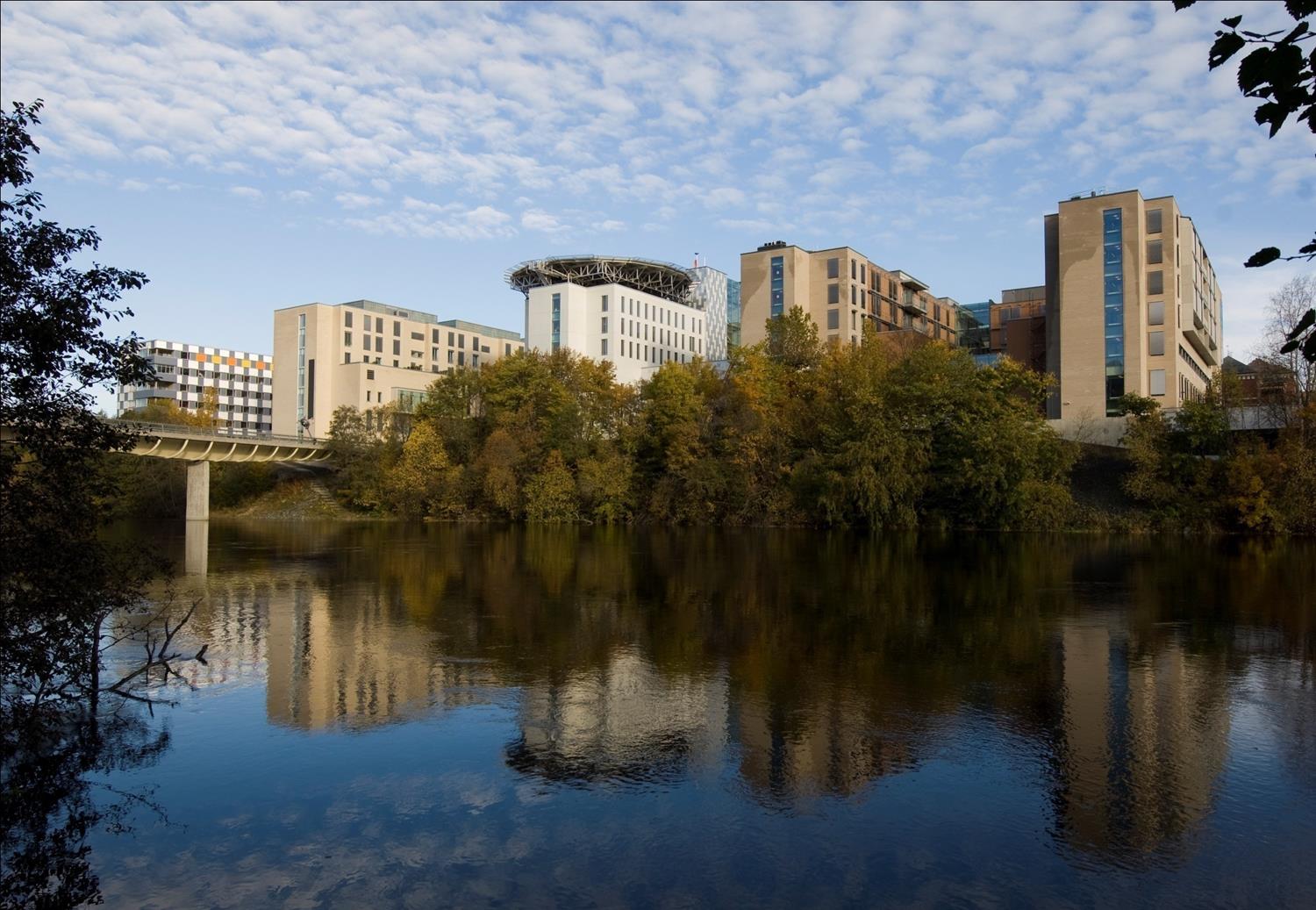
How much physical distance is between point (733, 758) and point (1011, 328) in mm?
103634

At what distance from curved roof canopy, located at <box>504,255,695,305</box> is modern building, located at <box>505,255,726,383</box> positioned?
0.12 m

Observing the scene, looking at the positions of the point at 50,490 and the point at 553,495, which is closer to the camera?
the point at 50,490

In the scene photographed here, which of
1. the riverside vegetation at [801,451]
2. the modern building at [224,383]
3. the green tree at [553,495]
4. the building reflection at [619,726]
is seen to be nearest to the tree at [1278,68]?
the building reflection at [619,726]

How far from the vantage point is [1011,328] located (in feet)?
342

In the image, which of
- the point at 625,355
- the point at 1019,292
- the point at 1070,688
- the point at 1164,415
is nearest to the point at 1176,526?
the point at 1164,415

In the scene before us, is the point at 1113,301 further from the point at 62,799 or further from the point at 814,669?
the point at 62,799

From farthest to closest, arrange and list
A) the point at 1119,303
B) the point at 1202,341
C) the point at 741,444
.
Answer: the point at 1202,341
the point at 1119,303
the point at 741,444

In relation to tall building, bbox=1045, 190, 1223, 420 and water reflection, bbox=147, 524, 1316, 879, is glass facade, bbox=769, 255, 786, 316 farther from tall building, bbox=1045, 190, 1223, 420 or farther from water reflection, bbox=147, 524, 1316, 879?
water reflection, bbox=147, 524, 1316, 879

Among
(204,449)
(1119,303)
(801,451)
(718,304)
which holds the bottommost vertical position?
(801,451)

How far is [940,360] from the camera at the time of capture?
61656 mm

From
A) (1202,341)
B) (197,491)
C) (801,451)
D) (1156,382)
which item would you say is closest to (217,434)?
(197,491)

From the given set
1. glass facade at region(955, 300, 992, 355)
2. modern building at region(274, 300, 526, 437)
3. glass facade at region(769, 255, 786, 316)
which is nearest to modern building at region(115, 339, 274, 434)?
modern building at region(274, 300, 526, 437)

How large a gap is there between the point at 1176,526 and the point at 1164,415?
34.5 ft

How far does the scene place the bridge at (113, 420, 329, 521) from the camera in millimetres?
73688
